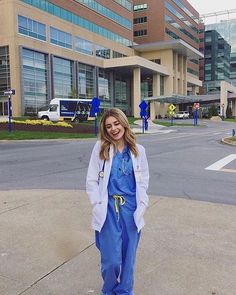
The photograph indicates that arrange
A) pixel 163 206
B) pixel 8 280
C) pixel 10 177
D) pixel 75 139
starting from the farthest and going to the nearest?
pixel 75 139, pixel 10 177, pixel 163 206, pixel 8 280

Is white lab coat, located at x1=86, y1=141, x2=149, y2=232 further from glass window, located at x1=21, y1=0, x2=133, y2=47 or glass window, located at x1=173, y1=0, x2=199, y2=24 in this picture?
glass window, located at x1=173, y1=0, x2=199, y2=24

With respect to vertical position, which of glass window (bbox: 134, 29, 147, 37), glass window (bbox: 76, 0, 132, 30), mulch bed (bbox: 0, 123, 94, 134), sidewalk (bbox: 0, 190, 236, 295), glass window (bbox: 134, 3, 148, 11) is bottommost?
sidewalk (bbox: 0, 190, 236, 295)

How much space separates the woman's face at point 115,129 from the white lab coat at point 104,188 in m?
0.09

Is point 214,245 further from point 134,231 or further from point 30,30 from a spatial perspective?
point 30,30

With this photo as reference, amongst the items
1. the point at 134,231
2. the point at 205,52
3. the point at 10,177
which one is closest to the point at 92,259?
the point at 134,231

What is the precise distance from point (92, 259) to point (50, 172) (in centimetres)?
639

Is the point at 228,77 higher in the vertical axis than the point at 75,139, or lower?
higher

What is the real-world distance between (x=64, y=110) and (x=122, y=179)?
125 feet

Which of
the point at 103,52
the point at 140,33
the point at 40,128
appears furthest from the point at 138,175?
the point at 140,33

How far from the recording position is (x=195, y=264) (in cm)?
380

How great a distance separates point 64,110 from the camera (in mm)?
40375

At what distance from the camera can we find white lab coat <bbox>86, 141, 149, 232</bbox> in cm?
283

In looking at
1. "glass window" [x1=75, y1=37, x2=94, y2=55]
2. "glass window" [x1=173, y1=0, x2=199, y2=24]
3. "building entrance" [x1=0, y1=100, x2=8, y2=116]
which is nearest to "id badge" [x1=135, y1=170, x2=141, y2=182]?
"building entrance" [x1=0, y1=100, x2=8, y2=116]

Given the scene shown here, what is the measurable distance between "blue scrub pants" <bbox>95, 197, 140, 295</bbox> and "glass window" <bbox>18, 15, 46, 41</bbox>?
46130mm
